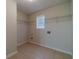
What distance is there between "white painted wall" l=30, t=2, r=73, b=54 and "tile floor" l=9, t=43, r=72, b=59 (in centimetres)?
18

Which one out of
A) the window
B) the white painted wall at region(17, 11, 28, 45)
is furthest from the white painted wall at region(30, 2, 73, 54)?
the white painted wall at region(17, 11, 28, 45)

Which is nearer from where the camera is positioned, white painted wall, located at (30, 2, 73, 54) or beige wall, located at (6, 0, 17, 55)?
beige wall, located at (6, 0, 17, 55)

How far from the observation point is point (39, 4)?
2.44m

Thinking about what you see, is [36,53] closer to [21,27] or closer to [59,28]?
[21,27]

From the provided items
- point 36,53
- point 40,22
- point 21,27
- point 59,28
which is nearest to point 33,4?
point 40,22

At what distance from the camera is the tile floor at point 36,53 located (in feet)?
6.54

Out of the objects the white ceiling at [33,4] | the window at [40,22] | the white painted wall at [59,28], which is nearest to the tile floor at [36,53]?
Answer: the white painted wall at [59,28]

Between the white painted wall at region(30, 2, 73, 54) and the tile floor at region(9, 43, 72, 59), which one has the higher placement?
A: the white painted wall at region(30, 2, 73, 54)

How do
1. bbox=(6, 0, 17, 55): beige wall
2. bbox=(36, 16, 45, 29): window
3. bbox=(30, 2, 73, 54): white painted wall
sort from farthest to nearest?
bbox=(36, 16, 45, 29): window
bbox=(30, 2, 73, 54): white painted wall
bbox=(6, 0, 17, 55): beige wall

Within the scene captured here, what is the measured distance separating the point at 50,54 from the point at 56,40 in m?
0.53

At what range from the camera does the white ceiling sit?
78.6 inches

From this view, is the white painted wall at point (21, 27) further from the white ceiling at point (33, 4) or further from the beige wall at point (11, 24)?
the white ceiling at point (33, 4)

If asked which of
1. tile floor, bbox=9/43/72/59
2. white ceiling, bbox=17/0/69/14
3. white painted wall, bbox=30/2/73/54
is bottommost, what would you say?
tile floor, bbox=9/43/72/59

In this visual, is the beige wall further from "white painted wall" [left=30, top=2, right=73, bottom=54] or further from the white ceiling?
"white painted wall" [left=30, top=2, right=73, bottom=54]
